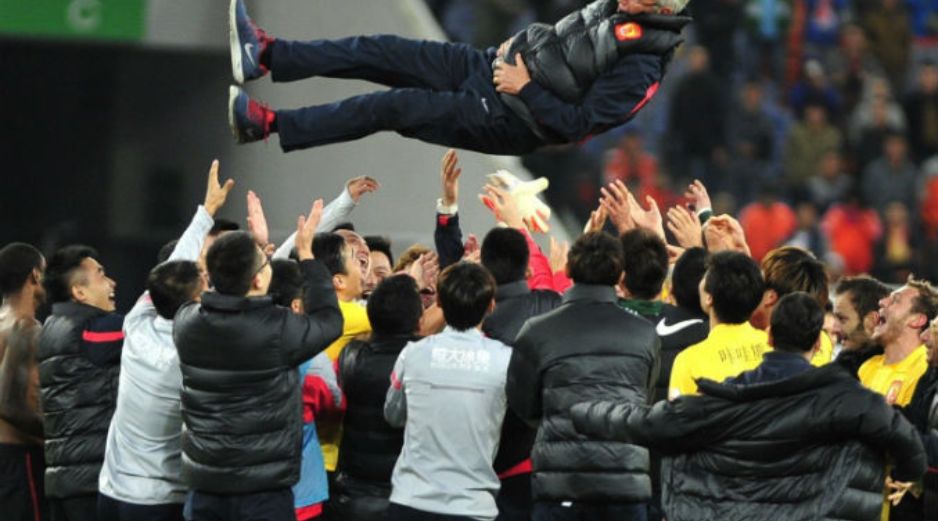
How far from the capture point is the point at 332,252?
7.22m

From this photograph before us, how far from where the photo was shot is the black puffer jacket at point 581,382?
6.20m

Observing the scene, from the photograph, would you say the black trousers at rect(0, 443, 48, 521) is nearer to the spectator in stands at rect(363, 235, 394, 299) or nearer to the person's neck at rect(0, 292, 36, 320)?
the person's neck at rect(0, 292, 36, 320)

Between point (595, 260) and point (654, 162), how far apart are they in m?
7.35

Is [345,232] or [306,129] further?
[345,232]

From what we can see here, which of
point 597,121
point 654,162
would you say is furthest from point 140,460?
point 654,162

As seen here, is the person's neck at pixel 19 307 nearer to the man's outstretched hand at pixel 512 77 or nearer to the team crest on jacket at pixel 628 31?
the man's outstretched hand at pixel 512 77

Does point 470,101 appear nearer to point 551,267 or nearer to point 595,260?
point 551,267

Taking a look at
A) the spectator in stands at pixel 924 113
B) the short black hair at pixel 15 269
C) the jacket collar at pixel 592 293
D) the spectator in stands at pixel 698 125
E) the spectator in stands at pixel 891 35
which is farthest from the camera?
the spectator in stands at pixel 891 35

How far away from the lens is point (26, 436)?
25.3 feet

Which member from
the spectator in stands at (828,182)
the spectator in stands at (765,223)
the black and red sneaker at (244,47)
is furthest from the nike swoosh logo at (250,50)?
the spectator in stands at (828,182)

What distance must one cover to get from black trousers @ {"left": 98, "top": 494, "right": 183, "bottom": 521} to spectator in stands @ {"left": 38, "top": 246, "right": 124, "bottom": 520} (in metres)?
0.39

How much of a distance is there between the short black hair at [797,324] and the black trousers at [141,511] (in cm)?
242

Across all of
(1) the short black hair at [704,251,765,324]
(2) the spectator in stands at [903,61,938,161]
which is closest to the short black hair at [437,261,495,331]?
(1) the short black hair at [704,251,765,324]

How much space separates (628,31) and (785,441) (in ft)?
7.14
